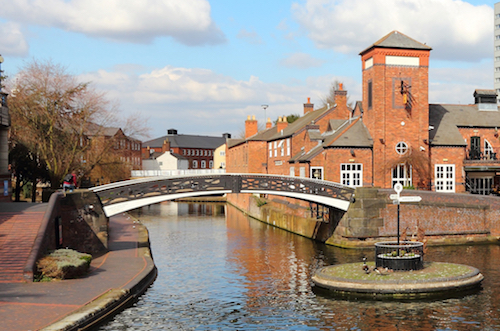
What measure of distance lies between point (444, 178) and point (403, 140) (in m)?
4.44

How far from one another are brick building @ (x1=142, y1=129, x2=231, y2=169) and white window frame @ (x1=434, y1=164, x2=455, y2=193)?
8586 centimetres

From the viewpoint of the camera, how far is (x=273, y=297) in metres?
20.3

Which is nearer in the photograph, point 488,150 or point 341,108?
point 488,150

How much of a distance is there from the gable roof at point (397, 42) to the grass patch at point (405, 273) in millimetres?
19722

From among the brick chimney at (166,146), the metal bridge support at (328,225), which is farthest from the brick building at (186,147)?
the metal bridge support at (328,225)

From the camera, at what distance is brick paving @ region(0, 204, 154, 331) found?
14.3 metres

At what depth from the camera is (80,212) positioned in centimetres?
2584

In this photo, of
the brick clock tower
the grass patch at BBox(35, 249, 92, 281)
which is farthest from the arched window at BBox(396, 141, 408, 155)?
the grass patch at BBox(35, 249, 92, 281)

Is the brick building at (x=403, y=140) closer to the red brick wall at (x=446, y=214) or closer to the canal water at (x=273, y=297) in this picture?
the red brick wall at (x=446, y=214)

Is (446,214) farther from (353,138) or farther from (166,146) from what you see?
(166,146)

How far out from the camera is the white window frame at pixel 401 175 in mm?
38406

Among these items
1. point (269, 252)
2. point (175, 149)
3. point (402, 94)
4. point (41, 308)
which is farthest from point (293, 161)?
point (175, 149)

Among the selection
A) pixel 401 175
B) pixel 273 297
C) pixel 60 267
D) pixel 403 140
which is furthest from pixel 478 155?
pixel 60 267

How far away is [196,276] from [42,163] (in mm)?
23995
